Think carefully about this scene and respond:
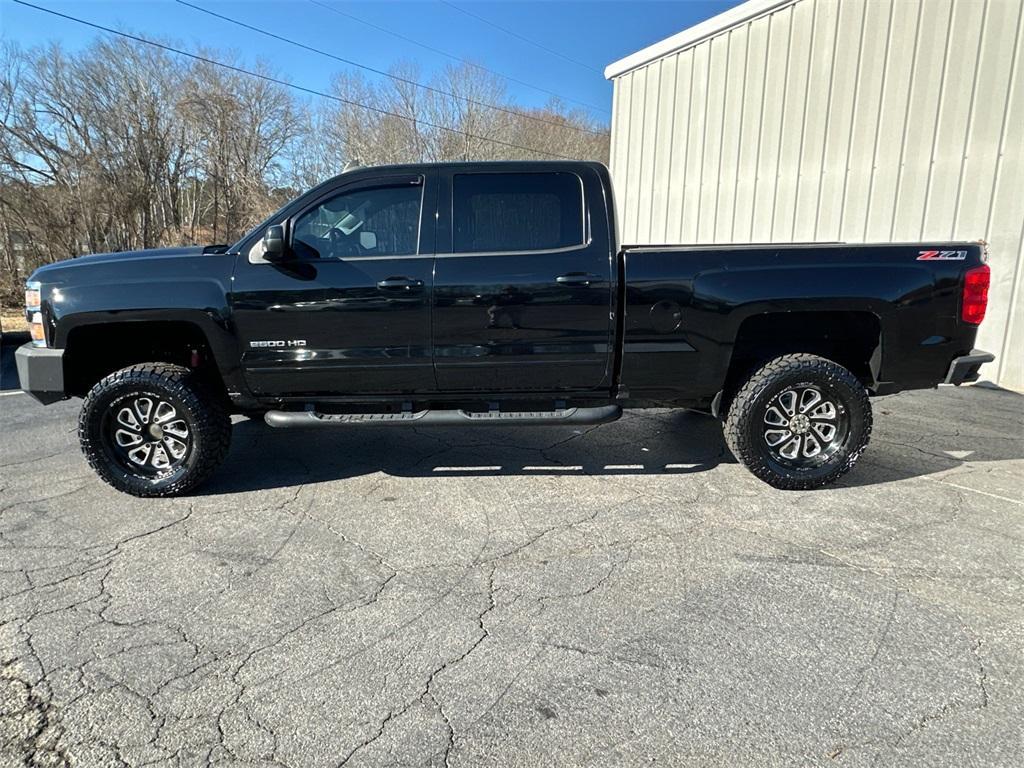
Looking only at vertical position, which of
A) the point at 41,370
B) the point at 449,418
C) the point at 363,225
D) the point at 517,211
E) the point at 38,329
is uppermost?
the point at 517,211

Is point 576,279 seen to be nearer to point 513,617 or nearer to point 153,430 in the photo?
point 513,617

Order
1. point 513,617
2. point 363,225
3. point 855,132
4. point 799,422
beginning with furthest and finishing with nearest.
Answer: point 855,132, point 799,422, point 363,225, point 513,617

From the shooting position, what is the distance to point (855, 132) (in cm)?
820

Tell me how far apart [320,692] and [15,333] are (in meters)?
10.6

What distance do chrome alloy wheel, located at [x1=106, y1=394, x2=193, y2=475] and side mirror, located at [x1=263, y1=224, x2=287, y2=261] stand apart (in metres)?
1.19

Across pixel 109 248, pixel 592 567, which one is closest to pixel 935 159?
pixel 592 567

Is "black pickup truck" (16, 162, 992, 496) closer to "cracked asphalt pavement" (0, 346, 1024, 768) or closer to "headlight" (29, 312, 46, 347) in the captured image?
"headlight" (29, 312, 46, 347)

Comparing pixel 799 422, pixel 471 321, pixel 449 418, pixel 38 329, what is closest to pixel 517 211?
pixel 471 321

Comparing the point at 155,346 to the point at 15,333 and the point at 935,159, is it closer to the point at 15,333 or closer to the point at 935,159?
the point at 15,333

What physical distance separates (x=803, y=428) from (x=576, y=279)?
1793mm

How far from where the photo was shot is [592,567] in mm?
3174

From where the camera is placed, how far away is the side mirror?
3.78 meters

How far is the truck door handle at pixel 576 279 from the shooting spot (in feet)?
13.0

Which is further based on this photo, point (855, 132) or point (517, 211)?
point (855, 132)
